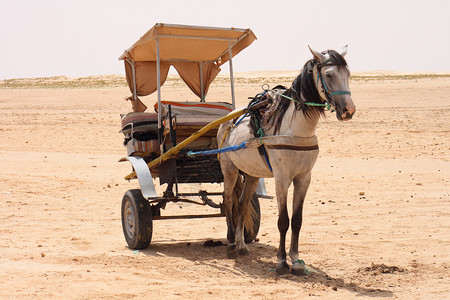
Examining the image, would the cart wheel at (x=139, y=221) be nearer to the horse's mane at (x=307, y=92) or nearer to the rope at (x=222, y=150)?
the rope at (x=222, y=150)

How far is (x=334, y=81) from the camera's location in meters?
6.16

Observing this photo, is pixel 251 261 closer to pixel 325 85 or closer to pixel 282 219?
pixel 282 219

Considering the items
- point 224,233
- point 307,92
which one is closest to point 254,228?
point 224,233

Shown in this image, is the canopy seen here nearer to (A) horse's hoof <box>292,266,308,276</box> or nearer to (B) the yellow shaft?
(B) the yellow shaft

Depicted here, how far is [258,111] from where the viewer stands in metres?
7.22

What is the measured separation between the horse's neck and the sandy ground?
61.2 inches

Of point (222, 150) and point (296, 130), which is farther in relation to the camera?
point (222, 150)

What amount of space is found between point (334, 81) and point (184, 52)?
376 cm

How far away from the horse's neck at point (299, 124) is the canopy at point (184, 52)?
214 cm

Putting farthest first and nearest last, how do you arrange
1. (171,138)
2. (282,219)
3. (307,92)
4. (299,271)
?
1. (171,138)
2. (282,219)
3. (299,271)
4. (307,92)

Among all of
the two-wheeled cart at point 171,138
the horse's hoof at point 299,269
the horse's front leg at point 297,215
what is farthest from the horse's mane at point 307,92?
the horse's hoof at point 299,269

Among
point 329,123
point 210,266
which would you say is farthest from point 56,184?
point 329,123

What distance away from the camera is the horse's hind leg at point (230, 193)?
796cm

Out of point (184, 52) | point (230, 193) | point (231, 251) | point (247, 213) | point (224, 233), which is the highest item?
point (184, 52)
